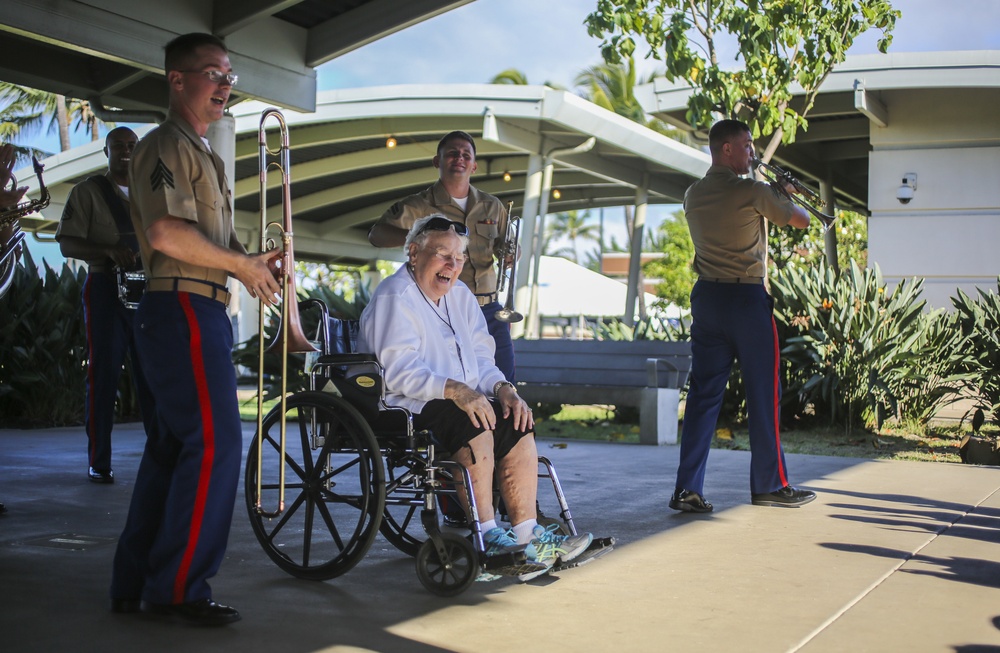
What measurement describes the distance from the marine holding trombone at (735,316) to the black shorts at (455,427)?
1.86m

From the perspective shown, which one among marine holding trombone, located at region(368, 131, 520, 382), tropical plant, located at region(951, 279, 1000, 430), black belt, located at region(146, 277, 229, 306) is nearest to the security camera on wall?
tropical plant, located at region(951, 279, 1000, 430)

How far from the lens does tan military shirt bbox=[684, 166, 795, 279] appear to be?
222 inches

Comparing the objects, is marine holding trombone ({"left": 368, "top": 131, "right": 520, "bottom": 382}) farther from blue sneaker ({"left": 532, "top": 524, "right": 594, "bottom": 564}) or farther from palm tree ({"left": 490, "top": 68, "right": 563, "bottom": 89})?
palm tree ({"left": 490, "top": 68, "right": 563, "bottom": 89})

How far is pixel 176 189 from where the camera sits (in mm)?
3330

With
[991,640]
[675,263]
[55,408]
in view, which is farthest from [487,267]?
[675,263]

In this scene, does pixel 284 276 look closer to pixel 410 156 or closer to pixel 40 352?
pixel 40 352

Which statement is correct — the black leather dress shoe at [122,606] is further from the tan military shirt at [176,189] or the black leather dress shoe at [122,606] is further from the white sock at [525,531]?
the white sock at [525,531]

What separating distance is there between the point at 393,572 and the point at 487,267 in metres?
1.69

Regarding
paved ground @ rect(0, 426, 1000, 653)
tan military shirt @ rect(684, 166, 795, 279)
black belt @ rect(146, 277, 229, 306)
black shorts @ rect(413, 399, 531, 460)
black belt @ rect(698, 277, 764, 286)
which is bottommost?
paved ground @ rect(0, 426, 1000, 653)

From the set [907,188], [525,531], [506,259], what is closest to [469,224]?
[506,259]

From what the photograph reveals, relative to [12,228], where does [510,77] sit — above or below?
above

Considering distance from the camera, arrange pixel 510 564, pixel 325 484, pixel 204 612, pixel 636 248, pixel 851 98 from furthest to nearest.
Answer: pixel 636 248 → pixel 851 98 → pixel 325 484 → pixel 510 564 → pixel 204 612

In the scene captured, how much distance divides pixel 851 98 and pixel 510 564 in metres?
12.0

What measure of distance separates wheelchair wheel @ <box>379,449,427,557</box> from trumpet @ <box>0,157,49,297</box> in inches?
80.5
